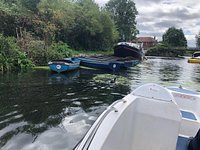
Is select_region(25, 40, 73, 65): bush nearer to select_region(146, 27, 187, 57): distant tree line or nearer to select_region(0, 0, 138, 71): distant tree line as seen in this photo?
select_region(0, 0, 138, 71): distant tree line

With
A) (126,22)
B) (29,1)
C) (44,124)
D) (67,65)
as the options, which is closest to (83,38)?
(29,1)

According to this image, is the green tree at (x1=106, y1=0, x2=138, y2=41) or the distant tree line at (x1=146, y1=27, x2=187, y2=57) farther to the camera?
the distant tree line at (x1=146, y1=27, x2=187, y2=57)

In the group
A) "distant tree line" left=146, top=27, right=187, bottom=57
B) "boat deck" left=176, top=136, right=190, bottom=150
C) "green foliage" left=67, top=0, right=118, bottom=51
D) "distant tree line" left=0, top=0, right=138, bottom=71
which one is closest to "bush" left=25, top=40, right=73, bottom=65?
Result: "distant tree line" left=0, top=0, right=138, bottom=71

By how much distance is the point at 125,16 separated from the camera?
5400cm

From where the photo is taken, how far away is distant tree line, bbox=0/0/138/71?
17192 millimetres

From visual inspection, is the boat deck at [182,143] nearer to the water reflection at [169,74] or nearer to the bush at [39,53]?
the water reflection at [169,74]

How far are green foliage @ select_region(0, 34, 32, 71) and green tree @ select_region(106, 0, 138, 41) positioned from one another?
38.8 m

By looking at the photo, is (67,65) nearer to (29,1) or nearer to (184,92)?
(184,92)

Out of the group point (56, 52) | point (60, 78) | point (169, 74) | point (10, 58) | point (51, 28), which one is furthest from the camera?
point (51, 28)

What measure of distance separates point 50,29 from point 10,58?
722 centimetres

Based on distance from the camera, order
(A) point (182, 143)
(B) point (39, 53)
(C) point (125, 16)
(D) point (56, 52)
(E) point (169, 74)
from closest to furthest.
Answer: (A) point (182, 143) < (B) point (39, 53) < (E) point (169, 74) < (D) point (56, 52) < (C) point (125, 16)

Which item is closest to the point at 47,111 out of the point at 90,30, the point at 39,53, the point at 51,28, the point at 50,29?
the point at 39,53

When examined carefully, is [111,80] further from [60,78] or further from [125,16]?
[125,16]

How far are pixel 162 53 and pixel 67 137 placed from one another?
178 feet
